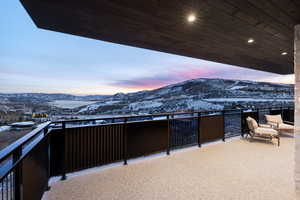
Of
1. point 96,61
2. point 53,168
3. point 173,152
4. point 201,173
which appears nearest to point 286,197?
point 201,173

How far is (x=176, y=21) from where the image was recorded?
2.14 m

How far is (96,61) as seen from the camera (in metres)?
4.74

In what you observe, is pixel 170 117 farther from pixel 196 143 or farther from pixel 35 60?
pixel 35 60

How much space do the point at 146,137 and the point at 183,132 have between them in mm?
1204

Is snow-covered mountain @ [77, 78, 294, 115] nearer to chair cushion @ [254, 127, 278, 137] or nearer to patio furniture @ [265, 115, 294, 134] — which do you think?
patio furniture @ [265, 115, 294, 134]

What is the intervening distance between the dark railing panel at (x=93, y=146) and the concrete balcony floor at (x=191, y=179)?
0.20 metres

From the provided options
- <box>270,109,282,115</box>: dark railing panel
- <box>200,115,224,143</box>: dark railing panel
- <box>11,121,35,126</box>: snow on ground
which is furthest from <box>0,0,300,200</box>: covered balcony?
<box>270,109,282,115</box>: dark railing panel

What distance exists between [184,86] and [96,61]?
3.95 metres

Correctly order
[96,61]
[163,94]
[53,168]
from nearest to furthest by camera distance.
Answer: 1. [53,168]
2. [96,61]
3. [163,94]

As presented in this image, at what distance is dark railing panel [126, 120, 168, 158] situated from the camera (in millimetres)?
2889

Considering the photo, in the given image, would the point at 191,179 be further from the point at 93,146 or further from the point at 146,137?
the point at 93,146

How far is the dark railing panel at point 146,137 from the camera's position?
2.89 metres

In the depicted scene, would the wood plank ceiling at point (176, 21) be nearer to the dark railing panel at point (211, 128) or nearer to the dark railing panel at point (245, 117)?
the dark railing panel at point (211, 128)

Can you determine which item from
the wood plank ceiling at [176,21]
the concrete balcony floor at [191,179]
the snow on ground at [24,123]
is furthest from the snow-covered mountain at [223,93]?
the snow on ground at [24,123]
